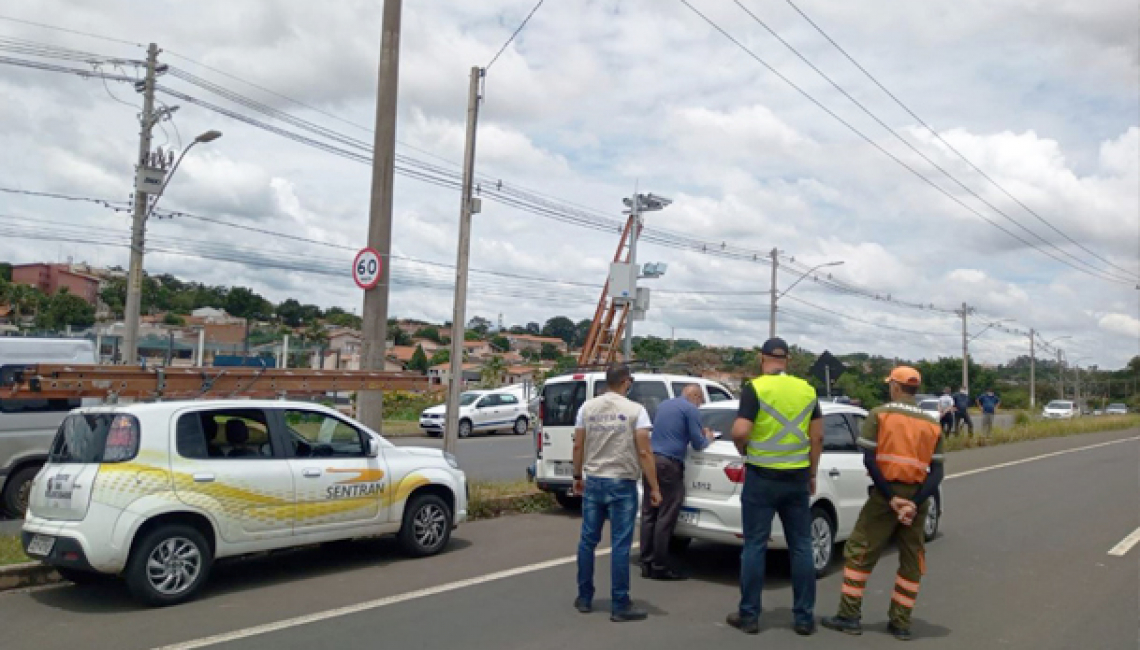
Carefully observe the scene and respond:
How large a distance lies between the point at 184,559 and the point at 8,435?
530 cm

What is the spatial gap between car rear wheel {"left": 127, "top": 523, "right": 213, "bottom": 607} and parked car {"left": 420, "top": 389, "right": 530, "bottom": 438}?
821 inches

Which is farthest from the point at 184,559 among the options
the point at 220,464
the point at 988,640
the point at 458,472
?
the point at 988,640

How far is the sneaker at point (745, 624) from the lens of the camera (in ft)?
20.7

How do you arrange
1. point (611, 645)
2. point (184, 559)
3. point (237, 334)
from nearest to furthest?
point (611, 645), point (184, 559), point (237, 334)

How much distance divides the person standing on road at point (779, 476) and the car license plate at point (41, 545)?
5201 millimetres

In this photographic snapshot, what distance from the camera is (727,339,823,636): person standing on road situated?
6.28 m

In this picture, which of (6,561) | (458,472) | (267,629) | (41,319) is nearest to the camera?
(267,629)

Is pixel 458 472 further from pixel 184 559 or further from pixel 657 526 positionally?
pixel 184 559

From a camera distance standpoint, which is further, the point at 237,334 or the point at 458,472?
the point at 237,334

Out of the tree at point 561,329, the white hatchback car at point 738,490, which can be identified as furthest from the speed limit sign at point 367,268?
the tree at point 561,329

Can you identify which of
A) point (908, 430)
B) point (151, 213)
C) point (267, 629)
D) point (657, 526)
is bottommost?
point (267, 629)

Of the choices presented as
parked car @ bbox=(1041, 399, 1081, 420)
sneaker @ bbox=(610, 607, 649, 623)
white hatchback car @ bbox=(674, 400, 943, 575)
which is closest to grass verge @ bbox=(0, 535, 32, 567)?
sneaker @ bbox=(610, 607, 649, 623)

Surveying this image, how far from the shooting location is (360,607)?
6957 mm

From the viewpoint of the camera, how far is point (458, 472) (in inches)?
372
